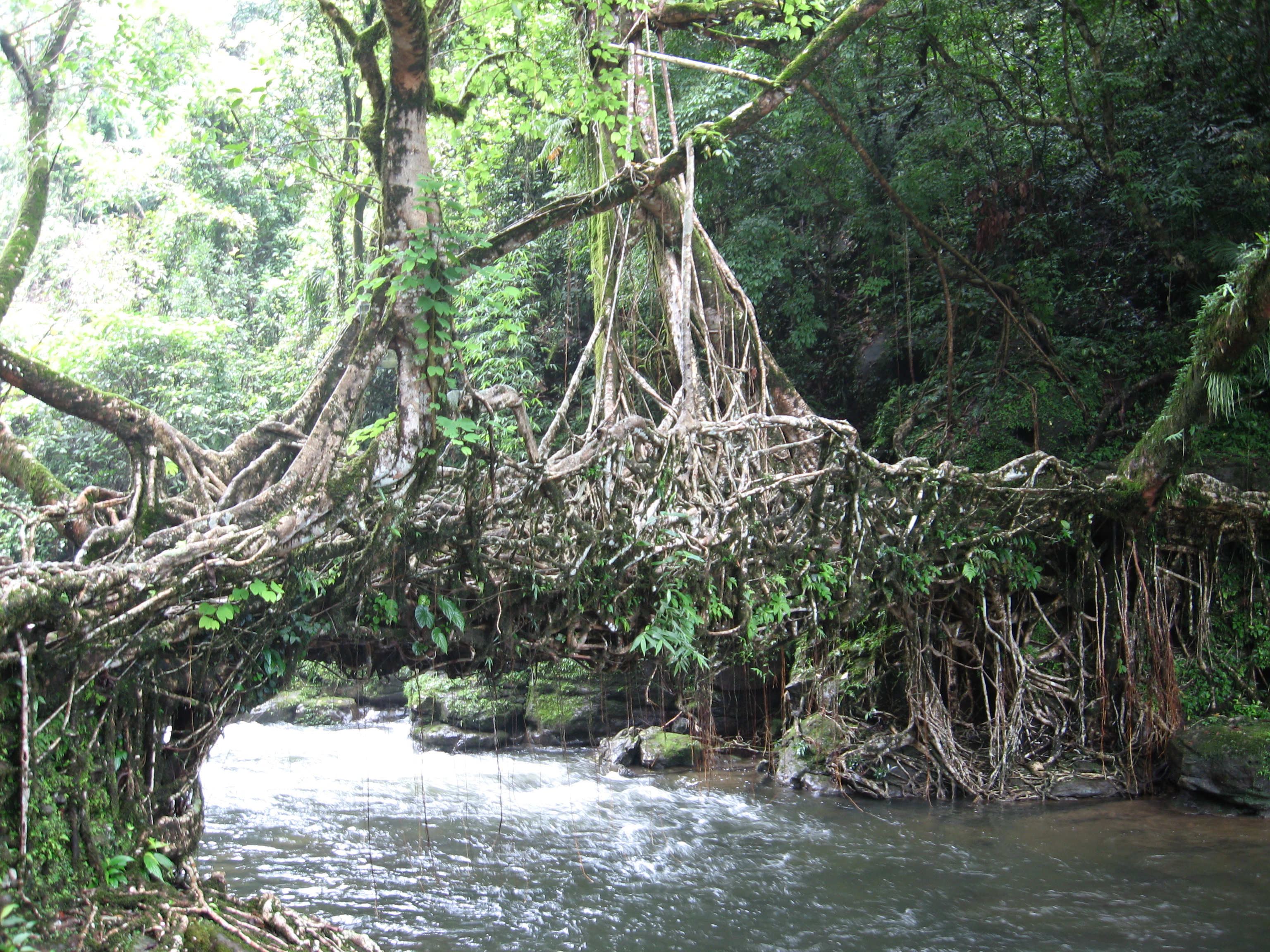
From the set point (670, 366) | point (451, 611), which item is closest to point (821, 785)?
point (670, 366)

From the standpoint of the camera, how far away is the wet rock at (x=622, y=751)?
977cm

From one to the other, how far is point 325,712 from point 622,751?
192 inches

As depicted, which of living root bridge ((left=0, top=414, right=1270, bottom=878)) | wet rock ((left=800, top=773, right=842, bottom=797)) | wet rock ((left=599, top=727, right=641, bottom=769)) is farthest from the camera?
wet rock ((left=599, top=727, right=641, bottom=769))

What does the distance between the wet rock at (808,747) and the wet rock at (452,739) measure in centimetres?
376

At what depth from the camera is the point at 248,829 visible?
753cm

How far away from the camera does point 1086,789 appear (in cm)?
749

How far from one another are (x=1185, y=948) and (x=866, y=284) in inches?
302

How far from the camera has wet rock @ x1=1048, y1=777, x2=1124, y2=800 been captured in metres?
7.48

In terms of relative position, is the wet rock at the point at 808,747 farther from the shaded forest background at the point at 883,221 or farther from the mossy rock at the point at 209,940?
the mossy rock at the point at 209,940

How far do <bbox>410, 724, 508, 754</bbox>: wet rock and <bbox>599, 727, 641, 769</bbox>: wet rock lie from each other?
1.52 m

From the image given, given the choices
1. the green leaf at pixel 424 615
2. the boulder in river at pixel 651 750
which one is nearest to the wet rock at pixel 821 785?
the boulder in river at pixel 651 750

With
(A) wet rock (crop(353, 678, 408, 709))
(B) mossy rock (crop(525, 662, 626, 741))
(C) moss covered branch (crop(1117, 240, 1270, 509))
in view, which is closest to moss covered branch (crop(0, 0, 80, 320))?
(B) mossy rock (crop(525, 662, 626, 741))

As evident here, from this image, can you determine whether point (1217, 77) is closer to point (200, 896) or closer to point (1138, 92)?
point (1138, 92)

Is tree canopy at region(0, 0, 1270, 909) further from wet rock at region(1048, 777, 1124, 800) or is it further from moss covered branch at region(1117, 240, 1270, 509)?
wet rock at region(1048, 777, 1124, 800)
